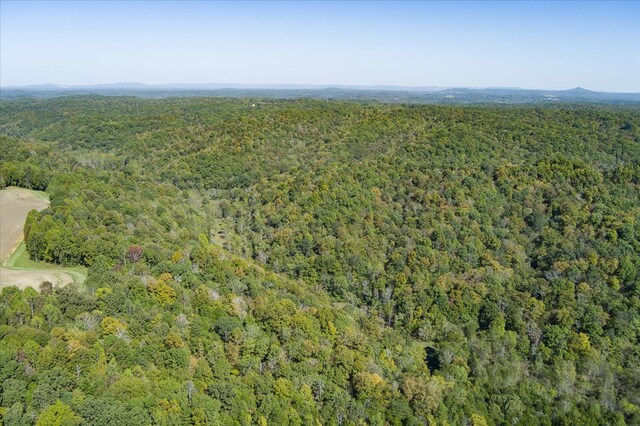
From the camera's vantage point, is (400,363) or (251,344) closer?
(251,344)

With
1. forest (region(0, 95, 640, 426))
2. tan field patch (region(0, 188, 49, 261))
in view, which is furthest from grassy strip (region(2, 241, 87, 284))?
tan field patch (region(0, 188, 49, 261))

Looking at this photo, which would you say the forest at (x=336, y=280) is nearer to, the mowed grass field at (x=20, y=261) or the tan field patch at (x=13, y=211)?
the mowed grass field at (x=20, y=261)

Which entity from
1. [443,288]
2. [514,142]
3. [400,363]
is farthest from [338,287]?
[514,142]

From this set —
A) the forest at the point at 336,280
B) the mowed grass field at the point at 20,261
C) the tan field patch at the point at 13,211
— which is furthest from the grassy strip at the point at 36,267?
the tan field patch at the point at 13,211

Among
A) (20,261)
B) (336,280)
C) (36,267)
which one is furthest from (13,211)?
(336,280)

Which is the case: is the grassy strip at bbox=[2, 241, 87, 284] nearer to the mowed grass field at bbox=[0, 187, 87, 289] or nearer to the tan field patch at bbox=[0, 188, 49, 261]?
the mowed grass field at bbox=[0, 187, 87, 289]

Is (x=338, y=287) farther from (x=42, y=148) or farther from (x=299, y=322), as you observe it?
(x=42, y=148)

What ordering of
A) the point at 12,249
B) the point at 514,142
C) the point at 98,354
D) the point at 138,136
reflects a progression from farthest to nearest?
the point at 138,136, the point at 514,142, the point at 12,249, the point at 98,354

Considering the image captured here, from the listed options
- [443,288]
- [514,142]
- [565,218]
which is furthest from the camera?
[514,142]
